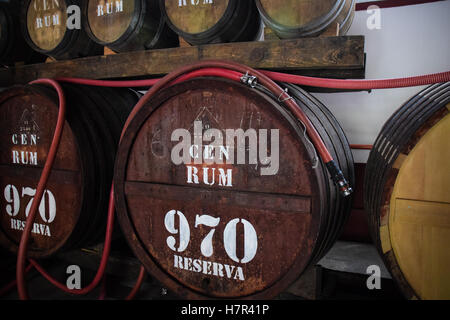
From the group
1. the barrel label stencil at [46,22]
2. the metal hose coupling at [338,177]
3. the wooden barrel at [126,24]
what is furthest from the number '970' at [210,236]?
the barrel label stencil at [46,22]

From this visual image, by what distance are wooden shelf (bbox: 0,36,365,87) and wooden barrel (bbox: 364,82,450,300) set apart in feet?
1.47

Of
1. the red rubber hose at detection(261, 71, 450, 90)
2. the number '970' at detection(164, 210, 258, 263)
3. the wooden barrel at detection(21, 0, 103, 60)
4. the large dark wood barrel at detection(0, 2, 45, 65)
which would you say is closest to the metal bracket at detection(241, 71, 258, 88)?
the red rubber hose at detection(261, 71, 450, 90)

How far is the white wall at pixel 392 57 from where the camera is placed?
301 centimetres

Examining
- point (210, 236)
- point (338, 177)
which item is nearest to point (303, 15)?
point (338, 177)

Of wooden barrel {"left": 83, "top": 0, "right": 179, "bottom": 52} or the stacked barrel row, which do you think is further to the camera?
wooden barrel {"left": 83, "top": 0, "right": 179, "bottom": 52}

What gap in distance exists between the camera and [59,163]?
235 centimetres

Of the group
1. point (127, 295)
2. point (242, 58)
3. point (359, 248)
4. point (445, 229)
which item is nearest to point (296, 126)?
point (242, 58)

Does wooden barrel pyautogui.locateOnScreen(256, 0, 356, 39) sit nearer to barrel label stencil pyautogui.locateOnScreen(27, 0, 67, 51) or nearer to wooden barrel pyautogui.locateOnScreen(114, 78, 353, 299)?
wooden barrel pyautogui.locateOnScreen(114, 78, 353, 299)

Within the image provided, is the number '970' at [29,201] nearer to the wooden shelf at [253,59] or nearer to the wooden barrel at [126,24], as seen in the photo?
the wooden shelf at [253,59]

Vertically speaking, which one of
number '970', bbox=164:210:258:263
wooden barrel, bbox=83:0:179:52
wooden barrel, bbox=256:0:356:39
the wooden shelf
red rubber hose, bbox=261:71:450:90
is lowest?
number '970', bbox=164:210:258:263

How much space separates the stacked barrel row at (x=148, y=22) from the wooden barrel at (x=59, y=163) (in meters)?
0.44

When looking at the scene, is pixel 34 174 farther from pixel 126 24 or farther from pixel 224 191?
pixel 224 191

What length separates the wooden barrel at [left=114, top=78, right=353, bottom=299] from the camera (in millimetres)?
1589
